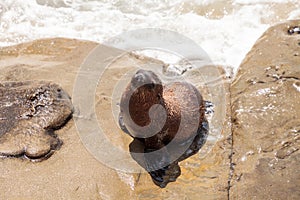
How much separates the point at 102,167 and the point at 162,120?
0.82 metres

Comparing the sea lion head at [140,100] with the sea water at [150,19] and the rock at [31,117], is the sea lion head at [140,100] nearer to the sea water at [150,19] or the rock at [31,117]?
the rock at [31,117]

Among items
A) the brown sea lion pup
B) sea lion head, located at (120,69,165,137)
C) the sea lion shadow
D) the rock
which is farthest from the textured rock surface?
the rock

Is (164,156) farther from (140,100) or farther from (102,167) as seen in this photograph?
(140,100)

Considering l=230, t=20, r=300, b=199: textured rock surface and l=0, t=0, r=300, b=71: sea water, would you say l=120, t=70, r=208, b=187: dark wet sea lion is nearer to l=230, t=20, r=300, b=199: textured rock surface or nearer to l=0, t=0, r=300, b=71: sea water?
l=230, t=20, r=300, b=199: textured rock surface

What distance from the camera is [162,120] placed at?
14.6 feet

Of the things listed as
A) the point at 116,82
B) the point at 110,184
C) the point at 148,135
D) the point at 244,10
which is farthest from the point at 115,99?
the point at 244,10

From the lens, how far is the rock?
430 cm

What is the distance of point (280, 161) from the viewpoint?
4.24 m

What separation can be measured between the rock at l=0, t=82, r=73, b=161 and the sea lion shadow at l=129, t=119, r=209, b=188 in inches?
35.2

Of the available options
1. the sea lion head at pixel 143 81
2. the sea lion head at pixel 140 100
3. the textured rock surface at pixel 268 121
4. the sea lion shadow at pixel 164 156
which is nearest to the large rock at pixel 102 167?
the sea lion shadow at pixel 164 156

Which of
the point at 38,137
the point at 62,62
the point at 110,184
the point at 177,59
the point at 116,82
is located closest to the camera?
the point at 110,184

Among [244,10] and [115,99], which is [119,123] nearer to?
[115,99]

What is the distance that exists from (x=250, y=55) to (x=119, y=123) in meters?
2.32

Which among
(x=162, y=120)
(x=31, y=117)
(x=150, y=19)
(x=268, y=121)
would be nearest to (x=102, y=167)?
(x=162, y=120)
